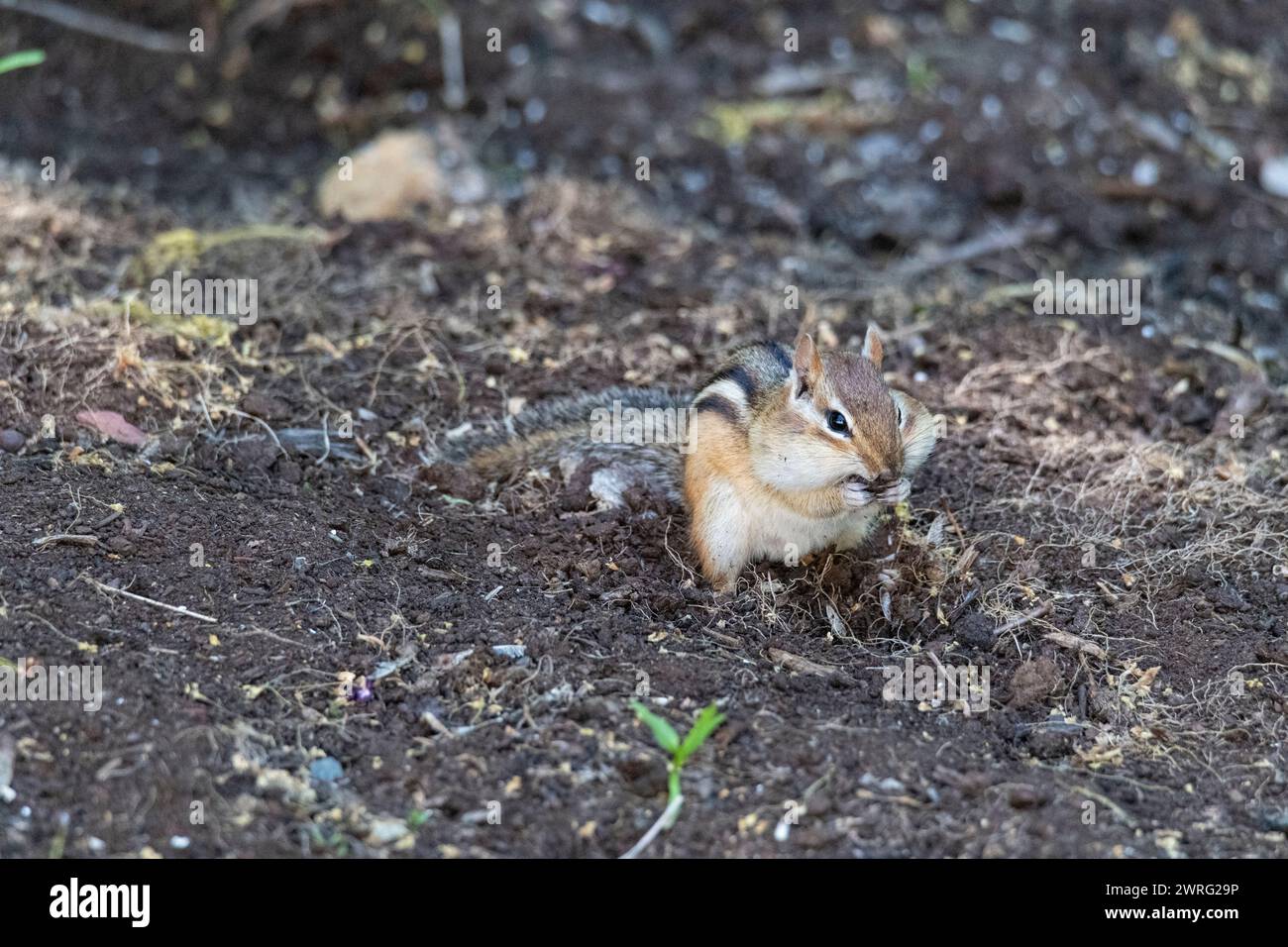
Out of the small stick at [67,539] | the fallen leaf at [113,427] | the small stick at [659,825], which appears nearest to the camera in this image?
the small stick at [659,825]

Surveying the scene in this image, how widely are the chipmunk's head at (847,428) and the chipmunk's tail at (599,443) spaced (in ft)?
2.14

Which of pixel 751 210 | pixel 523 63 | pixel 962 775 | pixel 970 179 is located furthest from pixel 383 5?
pixel 962 775

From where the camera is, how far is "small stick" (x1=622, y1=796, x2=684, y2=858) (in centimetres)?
386

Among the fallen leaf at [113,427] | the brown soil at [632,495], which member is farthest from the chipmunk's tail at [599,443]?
the fallen leaf at [113,427]

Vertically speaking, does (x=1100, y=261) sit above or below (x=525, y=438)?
above

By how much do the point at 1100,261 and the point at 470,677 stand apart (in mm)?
4612

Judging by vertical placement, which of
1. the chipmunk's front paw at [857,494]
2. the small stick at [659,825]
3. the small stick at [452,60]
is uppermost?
the small stick at [452,60]

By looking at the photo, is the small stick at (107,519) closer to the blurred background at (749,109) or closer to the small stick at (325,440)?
A: the small stick at (325,440)

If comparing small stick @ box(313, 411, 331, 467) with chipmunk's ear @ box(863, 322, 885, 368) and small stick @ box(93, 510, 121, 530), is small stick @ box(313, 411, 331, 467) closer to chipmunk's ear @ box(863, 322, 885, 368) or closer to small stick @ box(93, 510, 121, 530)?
small stick @ box(93, 510, 121, 530)

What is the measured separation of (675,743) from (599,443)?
1.90 metres

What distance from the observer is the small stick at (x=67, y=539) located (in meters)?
4.71

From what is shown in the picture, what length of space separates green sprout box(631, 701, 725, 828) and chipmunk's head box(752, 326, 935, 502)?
3.57ft

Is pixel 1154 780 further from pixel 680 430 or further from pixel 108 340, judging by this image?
pixel 108 340

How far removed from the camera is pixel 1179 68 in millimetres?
8734
